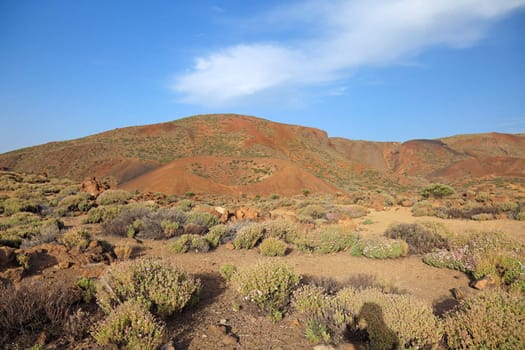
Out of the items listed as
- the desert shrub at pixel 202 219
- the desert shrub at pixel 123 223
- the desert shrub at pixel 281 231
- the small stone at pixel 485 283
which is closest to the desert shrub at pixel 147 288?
the small stone at pixel 485 283

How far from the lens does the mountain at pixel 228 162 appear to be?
39.0m

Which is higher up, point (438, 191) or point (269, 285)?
point (269, 285)

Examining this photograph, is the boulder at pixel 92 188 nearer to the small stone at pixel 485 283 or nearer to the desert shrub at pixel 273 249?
the desert shrub at pixel 273 249

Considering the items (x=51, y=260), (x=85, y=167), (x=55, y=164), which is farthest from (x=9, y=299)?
(x=55, y=164)

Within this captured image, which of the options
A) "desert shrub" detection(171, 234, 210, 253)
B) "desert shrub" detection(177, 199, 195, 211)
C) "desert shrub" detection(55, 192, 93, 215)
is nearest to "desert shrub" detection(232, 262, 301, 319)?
"desert shrub" detection(171, 234, 210, 253)

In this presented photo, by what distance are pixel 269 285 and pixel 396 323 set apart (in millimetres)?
1981

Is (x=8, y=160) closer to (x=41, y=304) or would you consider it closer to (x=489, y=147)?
(x=41, y=304)

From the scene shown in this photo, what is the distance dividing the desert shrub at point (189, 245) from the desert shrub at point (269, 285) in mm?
3998

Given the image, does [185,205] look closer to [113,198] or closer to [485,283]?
[113,198]

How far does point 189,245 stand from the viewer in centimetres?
941

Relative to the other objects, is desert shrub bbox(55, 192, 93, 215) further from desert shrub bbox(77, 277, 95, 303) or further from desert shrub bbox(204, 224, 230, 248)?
desert shrub bbox(77, 277, 95, 303)

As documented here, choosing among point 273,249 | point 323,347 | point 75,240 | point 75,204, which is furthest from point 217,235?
point 75,204

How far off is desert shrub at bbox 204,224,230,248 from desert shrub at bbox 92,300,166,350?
605 cm

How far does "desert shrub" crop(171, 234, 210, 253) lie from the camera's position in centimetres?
908
